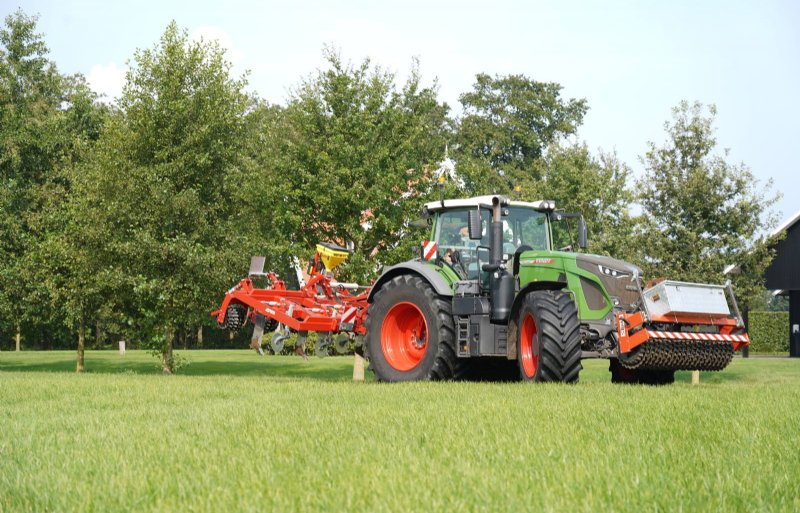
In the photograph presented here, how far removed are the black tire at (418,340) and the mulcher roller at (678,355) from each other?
2.48 meters

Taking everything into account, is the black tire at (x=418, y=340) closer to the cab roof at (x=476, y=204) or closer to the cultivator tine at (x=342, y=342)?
the cultivator tine at (x=342, y=342)

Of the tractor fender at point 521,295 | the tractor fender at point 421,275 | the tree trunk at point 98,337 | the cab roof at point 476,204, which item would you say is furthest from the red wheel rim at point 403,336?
the tree trunk at point 98,337

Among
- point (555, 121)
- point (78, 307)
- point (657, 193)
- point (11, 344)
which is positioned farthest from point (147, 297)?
point (555, 121)

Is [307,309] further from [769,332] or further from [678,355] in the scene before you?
[769,332]

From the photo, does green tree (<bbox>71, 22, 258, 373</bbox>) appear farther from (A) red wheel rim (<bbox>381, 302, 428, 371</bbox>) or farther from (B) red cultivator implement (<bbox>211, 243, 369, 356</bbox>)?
(A) red wheel rim (<bbox>381, 302, 428, 371</bbox>)

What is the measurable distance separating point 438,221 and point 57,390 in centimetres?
573

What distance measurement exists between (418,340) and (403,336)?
0.76ft

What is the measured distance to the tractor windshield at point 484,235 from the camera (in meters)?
13.4

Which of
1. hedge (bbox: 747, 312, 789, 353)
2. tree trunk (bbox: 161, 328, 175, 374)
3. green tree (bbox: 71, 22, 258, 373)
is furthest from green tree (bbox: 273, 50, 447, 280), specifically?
hedge (bbox: 747, 312, 789, 353)

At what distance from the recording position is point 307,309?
48.5 feet

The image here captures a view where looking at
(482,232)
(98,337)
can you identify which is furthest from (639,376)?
(98,337)

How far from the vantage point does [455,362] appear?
13.2 metres

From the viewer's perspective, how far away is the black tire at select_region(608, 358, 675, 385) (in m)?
13.9

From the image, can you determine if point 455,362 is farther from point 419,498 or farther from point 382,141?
point 382,141
